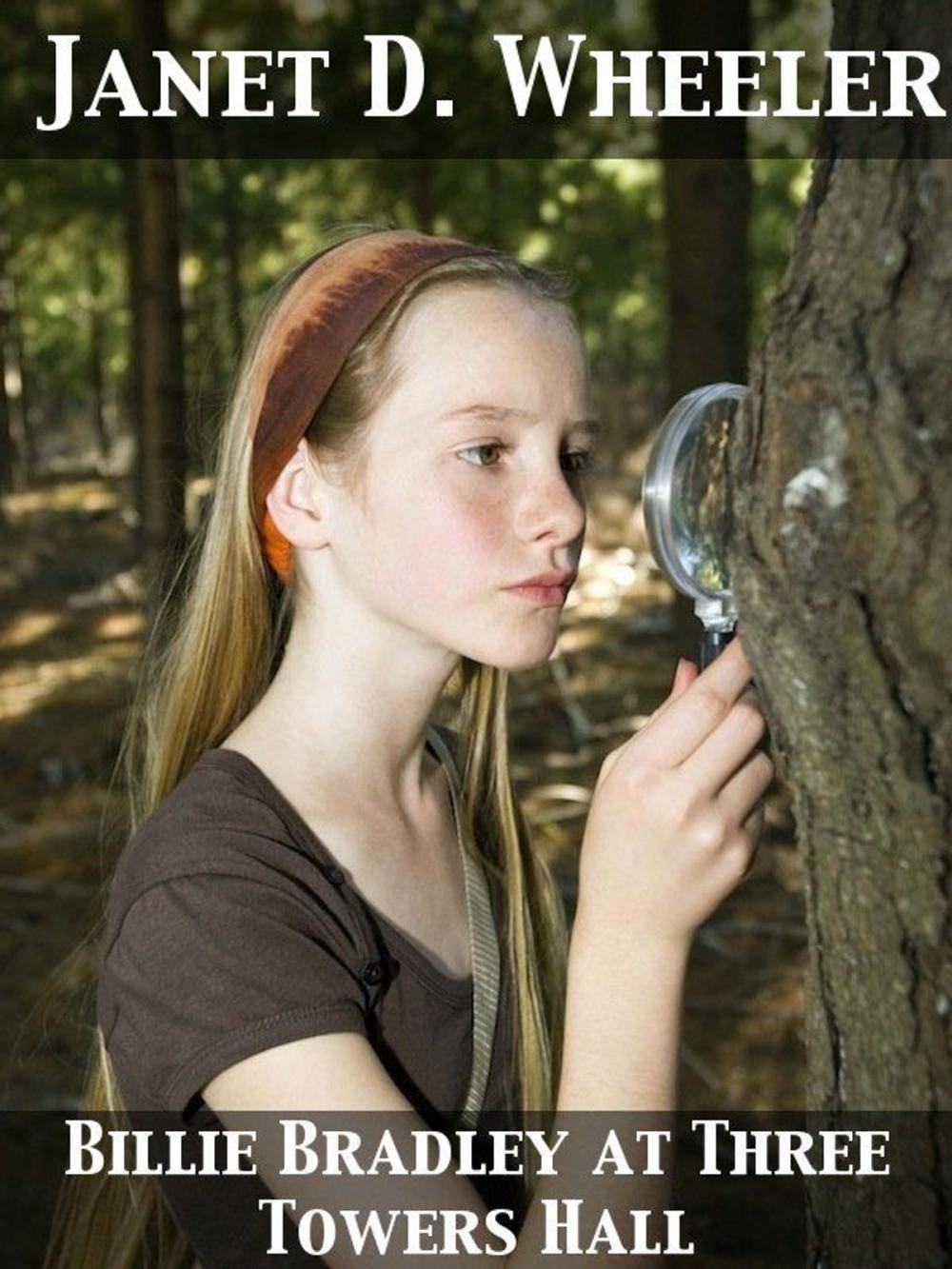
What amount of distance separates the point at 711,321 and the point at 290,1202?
4.79 m

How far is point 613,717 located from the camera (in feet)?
30.6

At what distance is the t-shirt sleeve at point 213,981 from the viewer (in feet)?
5.10

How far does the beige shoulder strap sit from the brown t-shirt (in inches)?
0.8

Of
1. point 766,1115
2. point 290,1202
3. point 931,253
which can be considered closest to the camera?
point 931,253

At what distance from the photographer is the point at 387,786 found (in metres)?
2.03

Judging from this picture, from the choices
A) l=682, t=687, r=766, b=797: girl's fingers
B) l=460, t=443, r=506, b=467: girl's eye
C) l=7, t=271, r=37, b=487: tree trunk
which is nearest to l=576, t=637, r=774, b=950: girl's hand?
l=682, t=687, r=766, b=797: girl's fingers

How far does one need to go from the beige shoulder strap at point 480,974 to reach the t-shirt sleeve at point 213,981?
0.82 ft

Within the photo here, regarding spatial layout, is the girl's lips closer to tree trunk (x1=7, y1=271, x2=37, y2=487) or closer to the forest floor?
the forest floor

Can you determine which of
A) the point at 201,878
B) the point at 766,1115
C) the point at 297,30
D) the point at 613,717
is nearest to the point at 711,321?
the point at 766,1115

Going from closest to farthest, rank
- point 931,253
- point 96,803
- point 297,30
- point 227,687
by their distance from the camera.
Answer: point 931,253
point 227,687
point 96,803
point 297,30

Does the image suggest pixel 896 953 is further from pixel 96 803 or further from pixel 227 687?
pixel 96 803

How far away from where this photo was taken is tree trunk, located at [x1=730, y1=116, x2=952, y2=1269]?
3.90 ft

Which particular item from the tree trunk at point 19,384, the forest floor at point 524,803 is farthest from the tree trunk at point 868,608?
the tree trunk at point 19,384

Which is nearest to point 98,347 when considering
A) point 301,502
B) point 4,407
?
point 4,407
